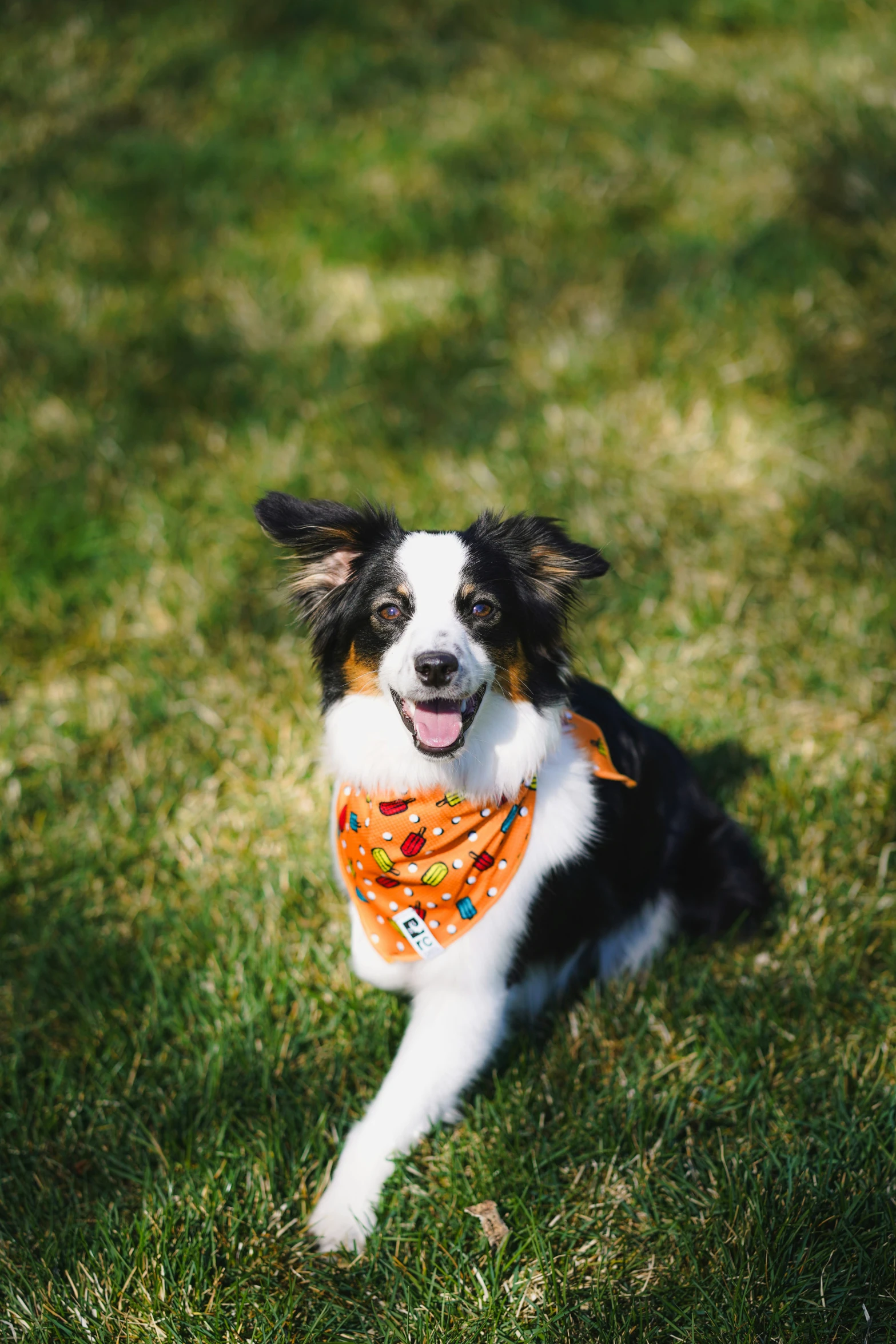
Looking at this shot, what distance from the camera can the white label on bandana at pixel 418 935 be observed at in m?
2.49

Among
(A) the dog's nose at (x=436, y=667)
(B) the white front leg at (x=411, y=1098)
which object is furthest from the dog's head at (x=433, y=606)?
(B) the white front leg at (x=411, y=1098)

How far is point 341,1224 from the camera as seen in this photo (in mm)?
2338

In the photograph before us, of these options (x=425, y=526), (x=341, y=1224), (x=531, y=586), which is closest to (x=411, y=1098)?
(x=341, y=1224)

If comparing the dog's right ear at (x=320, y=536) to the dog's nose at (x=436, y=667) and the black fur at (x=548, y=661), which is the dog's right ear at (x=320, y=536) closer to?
the black fur at (x=548, y=661)

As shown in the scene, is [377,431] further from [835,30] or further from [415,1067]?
[835,30]

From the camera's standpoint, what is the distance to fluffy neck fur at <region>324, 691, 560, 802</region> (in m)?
2.45

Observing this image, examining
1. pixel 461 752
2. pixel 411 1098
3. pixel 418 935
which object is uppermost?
pixel 461 752

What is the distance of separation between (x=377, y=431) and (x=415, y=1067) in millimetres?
3442

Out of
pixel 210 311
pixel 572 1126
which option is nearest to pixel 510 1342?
pixel 572 1126

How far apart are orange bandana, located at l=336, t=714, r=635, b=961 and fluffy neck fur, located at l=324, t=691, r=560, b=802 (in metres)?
0.04

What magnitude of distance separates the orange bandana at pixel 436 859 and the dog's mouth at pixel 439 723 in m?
0.24

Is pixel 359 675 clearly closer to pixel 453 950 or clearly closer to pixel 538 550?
pixel 538 550

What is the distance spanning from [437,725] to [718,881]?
115 centimetres

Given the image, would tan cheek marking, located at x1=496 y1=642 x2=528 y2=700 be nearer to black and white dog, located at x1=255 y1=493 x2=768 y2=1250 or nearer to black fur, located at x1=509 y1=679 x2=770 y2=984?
black and white dog, located at x1=255 y1=493 x2=768 y2=1250
